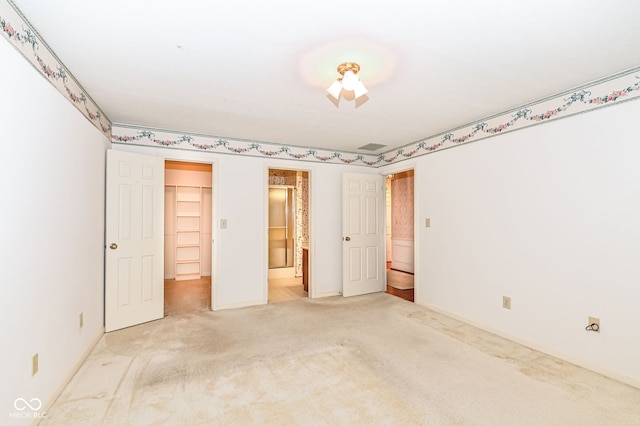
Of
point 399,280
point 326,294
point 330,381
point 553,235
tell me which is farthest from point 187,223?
point 553,235

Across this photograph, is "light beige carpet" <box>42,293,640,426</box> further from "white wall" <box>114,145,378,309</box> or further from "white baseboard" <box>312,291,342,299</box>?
"white baseboard" <box>312,291,342,299</box>

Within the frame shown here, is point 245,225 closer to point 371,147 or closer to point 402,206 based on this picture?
point 371,147

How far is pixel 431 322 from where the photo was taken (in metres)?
3.61

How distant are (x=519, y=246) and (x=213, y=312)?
12.1 ft

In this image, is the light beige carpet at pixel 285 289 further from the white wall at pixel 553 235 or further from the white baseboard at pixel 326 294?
the white wall at pixel 553 235

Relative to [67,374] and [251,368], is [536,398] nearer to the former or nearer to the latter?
[251,368]

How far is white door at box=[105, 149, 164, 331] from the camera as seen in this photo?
3295 mm

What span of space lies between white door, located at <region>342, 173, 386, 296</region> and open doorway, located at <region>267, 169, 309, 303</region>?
59.2 inches

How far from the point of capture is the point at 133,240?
3.46m

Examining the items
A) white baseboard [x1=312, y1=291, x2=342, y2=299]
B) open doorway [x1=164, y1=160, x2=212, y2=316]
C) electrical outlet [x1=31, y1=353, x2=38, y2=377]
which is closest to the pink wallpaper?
white baseboard [x1=312, y1=291, x2=342, y2=299]

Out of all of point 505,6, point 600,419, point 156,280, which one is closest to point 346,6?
point 505,6

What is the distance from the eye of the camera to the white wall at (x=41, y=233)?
157 cm

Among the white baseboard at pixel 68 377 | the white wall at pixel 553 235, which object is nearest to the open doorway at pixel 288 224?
the white wall at pixel 553 235

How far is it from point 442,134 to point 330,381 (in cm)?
323
